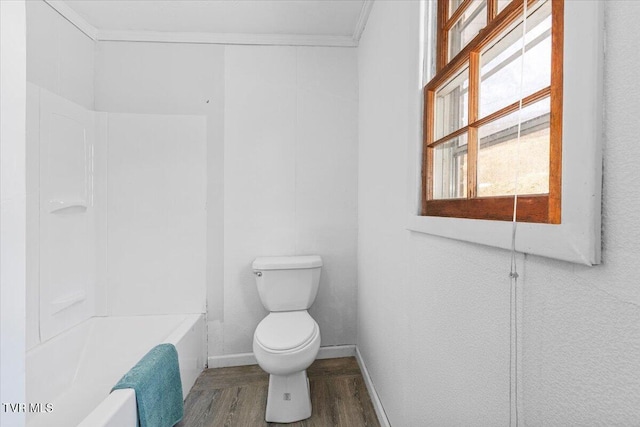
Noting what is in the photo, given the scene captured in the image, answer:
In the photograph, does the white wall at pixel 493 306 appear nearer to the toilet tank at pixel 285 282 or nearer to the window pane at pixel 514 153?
the window pane at pixel 514 153

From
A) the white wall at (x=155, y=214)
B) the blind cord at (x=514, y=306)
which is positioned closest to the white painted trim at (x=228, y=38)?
the white wall at (x=155, y=214)

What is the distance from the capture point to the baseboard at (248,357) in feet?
7.63

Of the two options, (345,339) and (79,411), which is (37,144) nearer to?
(79,411)

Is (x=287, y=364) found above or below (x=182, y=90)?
below

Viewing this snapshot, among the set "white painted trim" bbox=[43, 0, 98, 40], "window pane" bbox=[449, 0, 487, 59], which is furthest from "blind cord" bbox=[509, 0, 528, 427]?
Answer: "white painted trim" bbox=[43, 0, 98, 40]

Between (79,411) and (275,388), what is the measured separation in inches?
39.6

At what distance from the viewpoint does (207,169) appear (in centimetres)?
235

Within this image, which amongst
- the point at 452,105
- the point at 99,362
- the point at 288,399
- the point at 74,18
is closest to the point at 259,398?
the point at 288,399

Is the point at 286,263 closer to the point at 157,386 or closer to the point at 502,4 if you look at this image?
the point at 157,386

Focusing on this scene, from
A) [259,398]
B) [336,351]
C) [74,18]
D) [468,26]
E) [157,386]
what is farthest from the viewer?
[336,351]

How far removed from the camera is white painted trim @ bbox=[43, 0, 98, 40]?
75.5 inches

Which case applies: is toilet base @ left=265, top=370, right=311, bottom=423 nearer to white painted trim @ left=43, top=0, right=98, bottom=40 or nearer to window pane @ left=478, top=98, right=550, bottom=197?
window pane @ left=478, top=98, right=550, bottom=197

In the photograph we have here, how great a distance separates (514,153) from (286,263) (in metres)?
1.66

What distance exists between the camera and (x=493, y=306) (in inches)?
29.1
